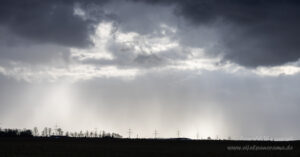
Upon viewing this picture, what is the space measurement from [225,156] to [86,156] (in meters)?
21.8

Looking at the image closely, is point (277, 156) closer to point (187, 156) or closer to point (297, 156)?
point (297, 156)

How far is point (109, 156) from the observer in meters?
64.1

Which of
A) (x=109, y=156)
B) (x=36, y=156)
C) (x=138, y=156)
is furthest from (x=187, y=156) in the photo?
(x=36, y=156)

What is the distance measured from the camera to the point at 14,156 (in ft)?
198

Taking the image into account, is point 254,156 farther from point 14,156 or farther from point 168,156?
point 14,156

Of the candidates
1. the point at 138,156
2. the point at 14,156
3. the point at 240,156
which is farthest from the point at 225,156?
the point at 14,156

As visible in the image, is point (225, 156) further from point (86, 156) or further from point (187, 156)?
point (86, 156)

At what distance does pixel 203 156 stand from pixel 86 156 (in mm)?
18017

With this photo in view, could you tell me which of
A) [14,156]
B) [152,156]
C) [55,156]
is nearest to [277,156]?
[152,156]

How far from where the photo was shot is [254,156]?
70.6 metres

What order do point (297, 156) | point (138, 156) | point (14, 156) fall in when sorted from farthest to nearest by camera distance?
1. point (297, 156)
2. point (138, 156)
3. point (14, 156)

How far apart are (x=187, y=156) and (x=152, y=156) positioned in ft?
18.0

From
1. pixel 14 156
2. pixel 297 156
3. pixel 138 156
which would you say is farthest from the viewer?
pixel 297 156

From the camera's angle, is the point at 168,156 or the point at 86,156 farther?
the point at 168,156
